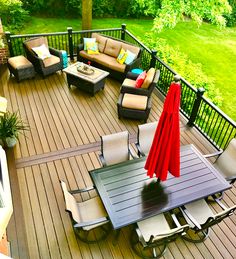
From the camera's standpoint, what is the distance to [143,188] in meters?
3.75

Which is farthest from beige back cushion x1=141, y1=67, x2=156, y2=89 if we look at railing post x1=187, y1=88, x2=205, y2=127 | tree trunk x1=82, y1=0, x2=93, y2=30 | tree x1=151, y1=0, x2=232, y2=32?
tree trunk x1=82, y1=0, x2=93, y2=30

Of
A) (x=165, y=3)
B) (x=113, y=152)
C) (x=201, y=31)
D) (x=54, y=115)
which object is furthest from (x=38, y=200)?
(x=201, y=31)

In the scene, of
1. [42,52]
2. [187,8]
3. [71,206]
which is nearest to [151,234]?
[71,206]

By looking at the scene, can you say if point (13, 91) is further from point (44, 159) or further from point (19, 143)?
point (44, 159)

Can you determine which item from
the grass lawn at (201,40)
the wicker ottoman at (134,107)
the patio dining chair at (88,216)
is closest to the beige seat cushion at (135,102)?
the wicker ottoman at (134,107)

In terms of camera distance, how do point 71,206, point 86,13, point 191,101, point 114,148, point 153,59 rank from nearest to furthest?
1. point 71,206
2. point 114,148
3. point 191,101
4. point 153,59
5. point 86,13

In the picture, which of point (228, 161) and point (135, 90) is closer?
point (228, 161)

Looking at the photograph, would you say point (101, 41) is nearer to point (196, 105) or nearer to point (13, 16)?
point (196, 105)

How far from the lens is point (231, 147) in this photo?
4387 mm

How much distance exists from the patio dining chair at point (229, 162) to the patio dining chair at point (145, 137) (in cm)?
101

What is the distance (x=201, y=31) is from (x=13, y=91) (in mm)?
10921

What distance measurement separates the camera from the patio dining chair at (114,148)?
422cm

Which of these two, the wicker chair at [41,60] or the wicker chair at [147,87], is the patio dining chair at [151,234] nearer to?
the wicker chair at [147,87]

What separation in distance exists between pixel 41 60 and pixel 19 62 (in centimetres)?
59
